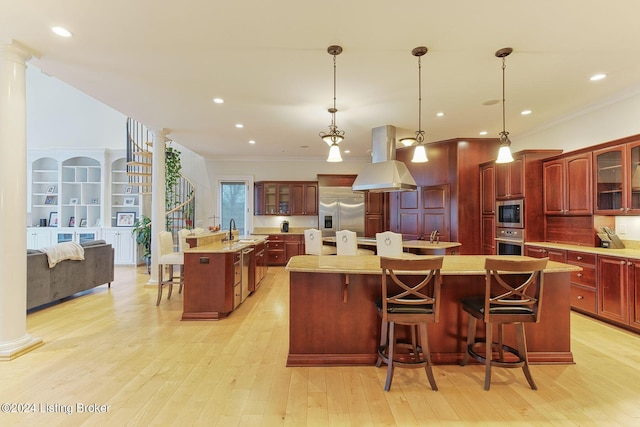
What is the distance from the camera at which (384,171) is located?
4.58m

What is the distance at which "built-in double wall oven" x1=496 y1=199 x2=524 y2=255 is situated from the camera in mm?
4719

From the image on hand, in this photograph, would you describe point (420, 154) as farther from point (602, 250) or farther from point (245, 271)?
point (245, 271)

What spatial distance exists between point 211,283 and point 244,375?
157cm

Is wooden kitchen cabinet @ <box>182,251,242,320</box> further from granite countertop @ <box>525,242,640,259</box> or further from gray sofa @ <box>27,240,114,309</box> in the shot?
granite countertop @ <box>525,242,640,259</box>

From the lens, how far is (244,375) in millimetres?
2502

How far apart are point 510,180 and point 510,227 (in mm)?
757

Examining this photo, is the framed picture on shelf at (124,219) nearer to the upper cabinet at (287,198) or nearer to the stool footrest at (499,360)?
the upper cabinet at (287,198)

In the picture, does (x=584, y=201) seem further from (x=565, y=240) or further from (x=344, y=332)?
(x=344, y=332)

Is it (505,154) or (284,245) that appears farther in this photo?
(284,245)

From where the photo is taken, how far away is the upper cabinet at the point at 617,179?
3482mm

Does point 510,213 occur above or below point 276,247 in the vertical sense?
above

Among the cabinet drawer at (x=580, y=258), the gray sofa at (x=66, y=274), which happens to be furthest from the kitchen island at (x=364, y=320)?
the gray sofa at (x=66, y=274)

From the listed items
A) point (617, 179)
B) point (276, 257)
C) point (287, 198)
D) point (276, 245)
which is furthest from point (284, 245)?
point (617, 179)

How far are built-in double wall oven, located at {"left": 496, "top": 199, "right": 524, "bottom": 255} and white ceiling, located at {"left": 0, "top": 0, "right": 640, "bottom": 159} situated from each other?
1.39 m
